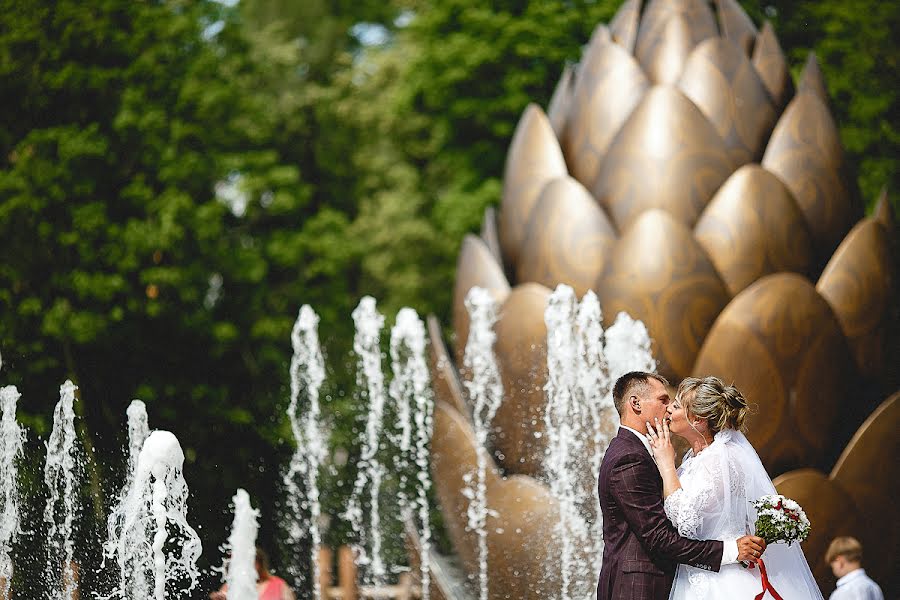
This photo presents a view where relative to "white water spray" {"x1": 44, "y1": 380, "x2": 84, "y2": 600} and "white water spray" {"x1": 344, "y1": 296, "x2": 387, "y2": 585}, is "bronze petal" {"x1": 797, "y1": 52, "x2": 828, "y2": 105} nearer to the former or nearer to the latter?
"white water spray" {"x1": 44, "y1": 380, "x2": 84, "y2": 600}

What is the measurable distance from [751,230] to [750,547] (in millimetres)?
3594

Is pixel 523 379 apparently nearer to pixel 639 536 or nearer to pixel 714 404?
pixel 714 404

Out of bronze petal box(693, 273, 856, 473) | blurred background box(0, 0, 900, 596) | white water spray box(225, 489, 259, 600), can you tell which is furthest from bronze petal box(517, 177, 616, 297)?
blurred background box(0, 0, 900, 596)

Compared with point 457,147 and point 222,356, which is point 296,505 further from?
point 457,147

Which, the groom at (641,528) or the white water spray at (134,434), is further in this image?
the white water spray at (134,434)

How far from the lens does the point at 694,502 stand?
397cm

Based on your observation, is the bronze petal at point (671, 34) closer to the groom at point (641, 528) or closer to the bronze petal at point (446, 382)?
the bronze petal at point (446, 382)

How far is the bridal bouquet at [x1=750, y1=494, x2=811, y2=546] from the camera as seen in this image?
390cm

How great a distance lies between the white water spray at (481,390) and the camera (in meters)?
7.44

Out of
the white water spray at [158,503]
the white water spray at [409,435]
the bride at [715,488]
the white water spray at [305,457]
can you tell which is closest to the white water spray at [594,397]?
the white water spray at [158,503]

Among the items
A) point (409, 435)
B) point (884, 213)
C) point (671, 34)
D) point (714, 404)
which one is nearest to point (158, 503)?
point (714, 404)

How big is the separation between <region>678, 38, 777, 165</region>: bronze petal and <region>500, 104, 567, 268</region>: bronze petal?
3.30 feet

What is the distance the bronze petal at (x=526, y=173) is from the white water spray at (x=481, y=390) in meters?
0.50

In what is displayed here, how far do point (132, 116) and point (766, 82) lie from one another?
→ 10273 millimetres
